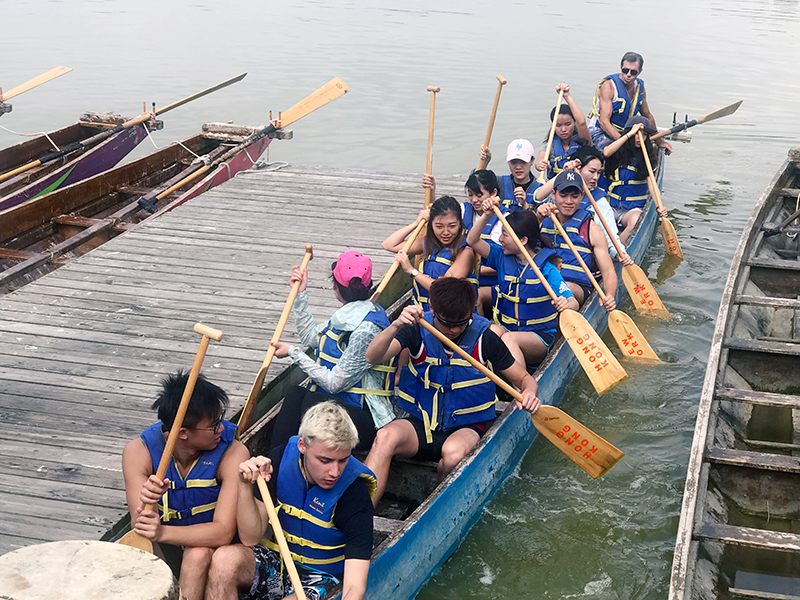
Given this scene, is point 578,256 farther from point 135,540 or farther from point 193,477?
point 135,540

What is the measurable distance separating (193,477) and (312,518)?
19.1 inches

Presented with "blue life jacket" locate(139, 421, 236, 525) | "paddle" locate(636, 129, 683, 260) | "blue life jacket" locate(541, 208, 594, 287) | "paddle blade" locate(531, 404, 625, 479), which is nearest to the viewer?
"blue life jacket" locate(139, 421, 236, 525)

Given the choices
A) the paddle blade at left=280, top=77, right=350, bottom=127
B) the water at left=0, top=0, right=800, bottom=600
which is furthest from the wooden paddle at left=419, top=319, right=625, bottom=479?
the paddle blade at left=280, top=77, right=350, bottom=127

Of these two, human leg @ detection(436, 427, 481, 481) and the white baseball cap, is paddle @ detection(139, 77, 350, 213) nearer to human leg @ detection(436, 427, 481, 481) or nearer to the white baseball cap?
the white baseball cap

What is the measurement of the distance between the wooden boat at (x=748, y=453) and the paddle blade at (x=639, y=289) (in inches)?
29.4

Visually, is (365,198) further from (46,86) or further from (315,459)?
(46,86)

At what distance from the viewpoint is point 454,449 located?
416 centimetres

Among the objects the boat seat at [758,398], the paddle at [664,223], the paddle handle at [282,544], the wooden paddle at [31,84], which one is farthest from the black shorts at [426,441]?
the wooden paddle at [31,84]

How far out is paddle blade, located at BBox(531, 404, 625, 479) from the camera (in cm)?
452

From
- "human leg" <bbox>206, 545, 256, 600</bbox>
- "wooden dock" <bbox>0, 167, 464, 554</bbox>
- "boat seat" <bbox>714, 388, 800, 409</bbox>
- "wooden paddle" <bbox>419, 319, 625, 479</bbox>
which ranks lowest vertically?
"wooden paddle" <bbox>419, 319, 625, 479</bbox>

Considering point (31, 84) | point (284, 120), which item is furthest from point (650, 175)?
point (31, 84)

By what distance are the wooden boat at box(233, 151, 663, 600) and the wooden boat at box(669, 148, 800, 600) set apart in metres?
1.00

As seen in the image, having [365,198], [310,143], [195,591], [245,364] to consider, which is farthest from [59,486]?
[310,143]

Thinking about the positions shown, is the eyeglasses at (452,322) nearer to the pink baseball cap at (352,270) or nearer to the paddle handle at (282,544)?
the pink baseball cap at (352,270)
